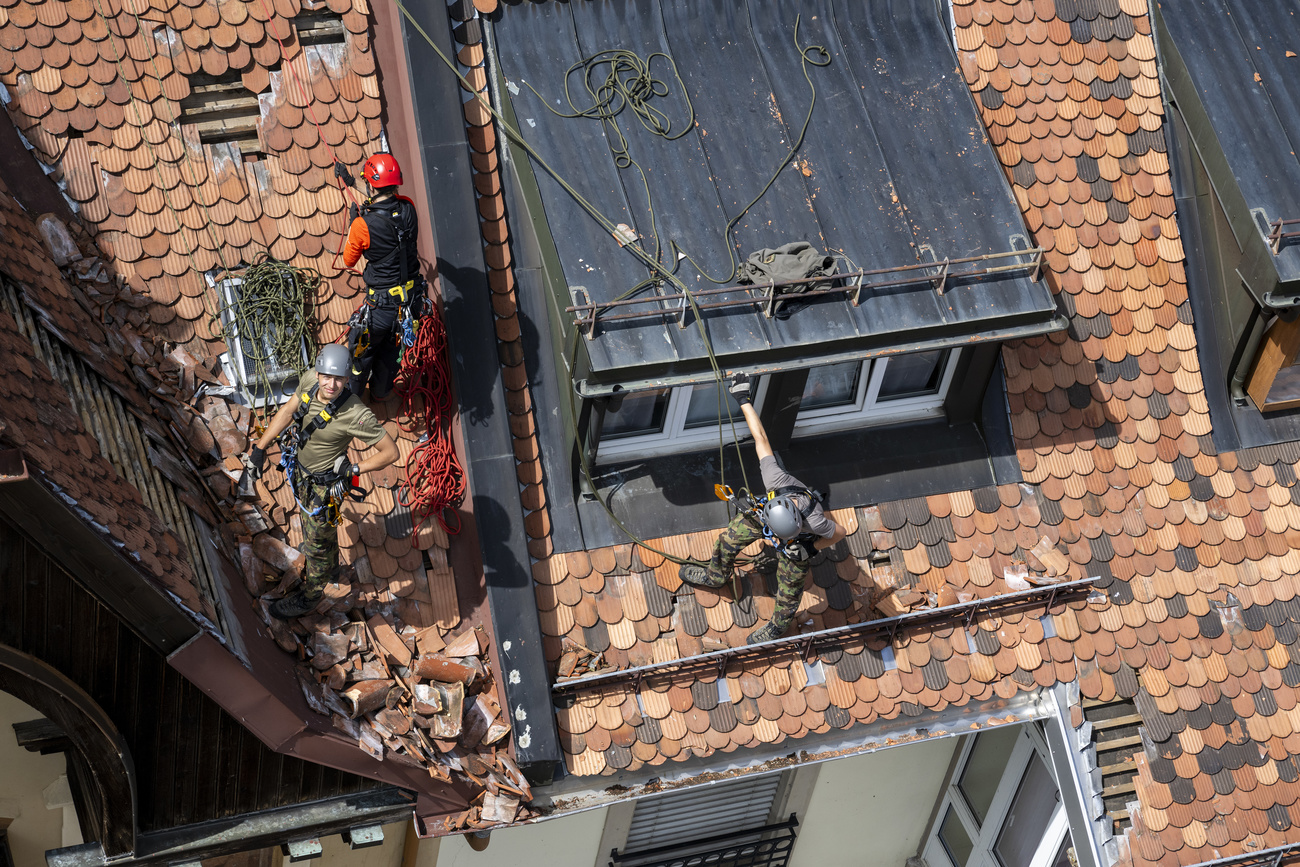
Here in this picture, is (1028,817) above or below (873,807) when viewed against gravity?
below

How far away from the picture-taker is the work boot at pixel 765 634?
345 inches

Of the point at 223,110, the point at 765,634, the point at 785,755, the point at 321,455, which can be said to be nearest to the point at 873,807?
the point at 785,755

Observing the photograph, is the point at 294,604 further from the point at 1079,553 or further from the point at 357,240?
the point at 1079,553

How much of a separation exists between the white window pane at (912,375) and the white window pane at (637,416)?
5.57 feet

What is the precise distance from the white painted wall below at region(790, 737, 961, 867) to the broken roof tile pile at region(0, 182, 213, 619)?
22.2ft

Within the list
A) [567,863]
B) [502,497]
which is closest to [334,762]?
[502,497]

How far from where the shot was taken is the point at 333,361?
7711mm

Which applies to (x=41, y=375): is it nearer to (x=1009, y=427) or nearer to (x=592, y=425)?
(x=592, y=425)

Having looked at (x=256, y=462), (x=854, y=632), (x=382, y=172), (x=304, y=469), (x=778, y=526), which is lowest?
(x=854, y=632)

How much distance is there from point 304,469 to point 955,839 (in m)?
7.60

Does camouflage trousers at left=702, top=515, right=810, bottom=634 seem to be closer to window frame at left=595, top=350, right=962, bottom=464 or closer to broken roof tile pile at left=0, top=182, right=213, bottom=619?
window frame at left=595, top=350, right=962, bottom=464

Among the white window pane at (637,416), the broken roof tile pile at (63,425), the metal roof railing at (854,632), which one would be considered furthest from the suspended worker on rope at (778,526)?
the broken roof tile pile at (63,425)

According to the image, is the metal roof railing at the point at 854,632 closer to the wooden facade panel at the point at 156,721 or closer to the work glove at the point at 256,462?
the wooden facade panel at the point at 156,721

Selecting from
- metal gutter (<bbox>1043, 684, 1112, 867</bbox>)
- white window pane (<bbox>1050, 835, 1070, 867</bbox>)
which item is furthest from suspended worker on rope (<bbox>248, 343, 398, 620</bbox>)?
white window pane (<bbox>1050, 835, 1070, 867</bbox>)
